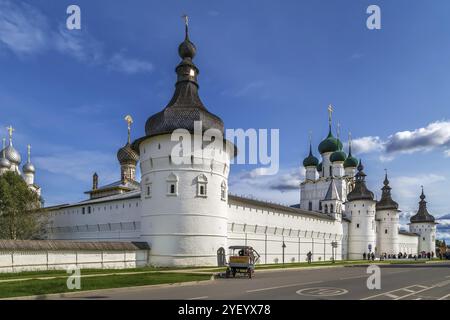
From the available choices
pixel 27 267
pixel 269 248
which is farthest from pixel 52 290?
pixel 269 248

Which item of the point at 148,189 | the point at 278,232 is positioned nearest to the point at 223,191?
the point at 148,189

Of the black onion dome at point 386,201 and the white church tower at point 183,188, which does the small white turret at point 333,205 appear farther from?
the white church tower at point 183,188

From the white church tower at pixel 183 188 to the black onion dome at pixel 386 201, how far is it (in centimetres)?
4969

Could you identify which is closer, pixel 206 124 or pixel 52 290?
pixel 52 290

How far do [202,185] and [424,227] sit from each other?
7621 centimetres

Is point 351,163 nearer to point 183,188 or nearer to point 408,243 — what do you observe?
point 408,243

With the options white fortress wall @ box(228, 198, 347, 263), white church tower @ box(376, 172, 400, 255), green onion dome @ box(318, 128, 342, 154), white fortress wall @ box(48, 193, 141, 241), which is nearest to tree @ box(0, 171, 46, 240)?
white fortress wall @ box(48, 193, 141, 241)

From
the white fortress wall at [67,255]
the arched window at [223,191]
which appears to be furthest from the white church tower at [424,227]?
the white fortress wall at [67,255]

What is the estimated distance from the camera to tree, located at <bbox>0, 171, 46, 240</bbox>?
37.8 meters

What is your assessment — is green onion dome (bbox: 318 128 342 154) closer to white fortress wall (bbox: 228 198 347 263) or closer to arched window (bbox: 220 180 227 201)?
white fortress wall (bbox: 228 198 347 263)

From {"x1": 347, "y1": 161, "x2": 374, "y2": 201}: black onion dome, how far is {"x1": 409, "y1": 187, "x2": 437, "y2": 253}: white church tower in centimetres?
3278
